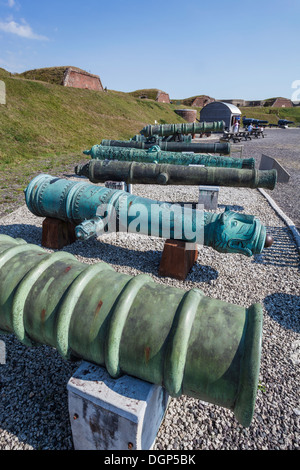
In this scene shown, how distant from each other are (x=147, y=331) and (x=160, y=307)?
20cm

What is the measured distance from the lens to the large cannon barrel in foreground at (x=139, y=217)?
15.0ft

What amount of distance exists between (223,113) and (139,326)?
4049 cm

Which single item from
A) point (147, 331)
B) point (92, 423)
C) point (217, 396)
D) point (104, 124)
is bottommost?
point (92, 423)

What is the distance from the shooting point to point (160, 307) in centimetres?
211

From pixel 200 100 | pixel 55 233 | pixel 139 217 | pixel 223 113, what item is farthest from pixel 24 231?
pixel 200 100

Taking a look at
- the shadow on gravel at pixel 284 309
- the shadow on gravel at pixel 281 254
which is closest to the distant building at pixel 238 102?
the shadow on gravel at pixel 281 254

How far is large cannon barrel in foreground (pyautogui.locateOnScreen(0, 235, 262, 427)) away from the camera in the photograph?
1864 millimetres

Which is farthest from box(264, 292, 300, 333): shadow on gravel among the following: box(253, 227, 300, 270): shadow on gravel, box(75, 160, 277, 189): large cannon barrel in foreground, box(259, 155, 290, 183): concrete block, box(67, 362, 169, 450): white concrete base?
box(259, 155, 290, 183): concrete block

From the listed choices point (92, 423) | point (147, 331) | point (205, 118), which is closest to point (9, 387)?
point (92, 423)

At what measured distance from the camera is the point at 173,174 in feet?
24.6

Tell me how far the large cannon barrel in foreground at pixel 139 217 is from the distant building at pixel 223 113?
35548mm

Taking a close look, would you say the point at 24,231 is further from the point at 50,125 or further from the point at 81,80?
the point at 81,80

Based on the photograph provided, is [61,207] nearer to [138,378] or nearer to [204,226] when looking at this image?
[204,226]

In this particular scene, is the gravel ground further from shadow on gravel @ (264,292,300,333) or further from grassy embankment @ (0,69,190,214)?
grassy embankment @ (0,69,190,214)
